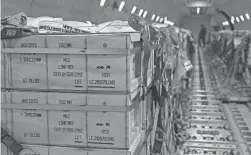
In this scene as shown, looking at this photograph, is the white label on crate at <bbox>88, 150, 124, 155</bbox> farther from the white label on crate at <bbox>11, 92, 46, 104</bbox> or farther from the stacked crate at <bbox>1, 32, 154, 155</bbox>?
the white label on crate at <bbox>11, 92, 46, 104</bbox>

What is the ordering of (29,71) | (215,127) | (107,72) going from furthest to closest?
(215,127)
(29,71)
(107,72)

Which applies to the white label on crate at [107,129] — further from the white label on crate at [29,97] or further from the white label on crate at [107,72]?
the white label on crate at [29,97]

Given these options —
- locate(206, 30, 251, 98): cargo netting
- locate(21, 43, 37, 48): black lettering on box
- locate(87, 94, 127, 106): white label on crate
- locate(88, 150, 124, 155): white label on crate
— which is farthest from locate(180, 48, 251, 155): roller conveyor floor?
locate(21, 43, 37, 48): black lettering on box

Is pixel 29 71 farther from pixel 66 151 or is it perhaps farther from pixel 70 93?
pixel 66 151

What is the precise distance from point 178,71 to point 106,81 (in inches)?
123

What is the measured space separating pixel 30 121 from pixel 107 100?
57 cm

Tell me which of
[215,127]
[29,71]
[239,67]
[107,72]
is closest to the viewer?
[107,72]

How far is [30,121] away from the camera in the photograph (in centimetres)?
266

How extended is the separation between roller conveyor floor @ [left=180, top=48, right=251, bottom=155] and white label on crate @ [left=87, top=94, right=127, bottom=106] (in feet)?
14.3

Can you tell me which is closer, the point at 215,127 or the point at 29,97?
the point at 29,97

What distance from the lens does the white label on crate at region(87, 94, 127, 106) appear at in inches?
99.0

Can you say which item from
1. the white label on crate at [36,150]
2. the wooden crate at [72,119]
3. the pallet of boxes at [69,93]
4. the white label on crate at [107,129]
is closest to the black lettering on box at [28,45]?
the pallet of boxes at [69,93]

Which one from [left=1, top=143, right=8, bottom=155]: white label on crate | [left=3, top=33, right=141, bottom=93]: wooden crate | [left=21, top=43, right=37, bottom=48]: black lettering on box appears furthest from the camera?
[left=1, top=143, right=8, bottom=155]: white label on crate

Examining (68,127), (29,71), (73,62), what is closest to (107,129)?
(68,127)
